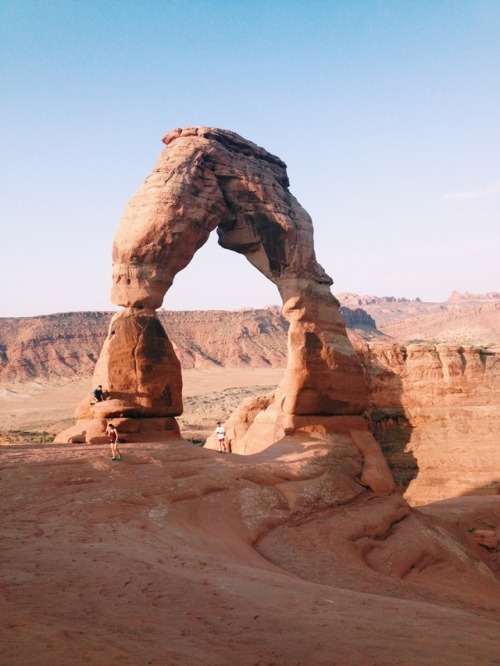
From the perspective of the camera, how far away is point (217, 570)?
7.47 metres

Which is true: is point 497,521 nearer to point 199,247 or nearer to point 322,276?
Result: point 322,276

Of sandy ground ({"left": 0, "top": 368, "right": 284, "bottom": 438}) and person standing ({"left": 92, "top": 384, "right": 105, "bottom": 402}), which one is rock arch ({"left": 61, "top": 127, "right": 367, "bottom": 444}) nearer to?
person standing ({"left": 92, "top": 384, "right": 105, "bottom": 402})

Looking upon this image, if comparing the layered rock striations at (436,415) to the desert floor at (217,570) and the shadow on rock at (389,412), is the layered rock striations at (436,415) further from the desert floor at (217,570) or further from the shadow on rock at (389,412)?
the desert floor at (217,570)

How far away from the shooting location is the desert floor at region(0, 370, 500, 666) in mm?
4340

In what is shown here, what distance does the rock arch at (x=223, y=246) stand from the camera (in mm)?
16719

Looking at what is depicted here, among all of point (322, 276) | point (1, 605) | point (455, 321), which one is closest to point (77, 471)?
point (1, 605)

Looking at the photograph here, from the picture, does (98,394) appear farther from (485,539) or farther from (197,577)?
(485,539)

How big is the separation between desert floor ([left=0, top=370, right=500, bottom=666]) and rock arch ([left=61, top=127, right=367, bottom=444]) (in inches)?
93.3

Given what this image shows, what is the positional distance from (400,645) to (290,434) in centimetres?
1396

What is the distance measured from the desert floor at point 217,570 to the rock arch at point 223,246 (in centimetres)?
237

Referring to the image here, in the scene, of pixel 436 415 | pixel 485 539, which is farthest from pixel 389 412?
pixel 485 539

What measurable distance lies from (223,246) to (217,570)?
14.7 meters

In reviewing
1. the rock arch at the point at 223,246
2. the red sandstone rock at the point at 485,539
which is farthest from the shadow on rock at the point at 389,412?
the red sandstone rock at the point at 485,539

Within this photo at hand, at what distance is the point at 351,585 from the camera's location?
32.6 ft
